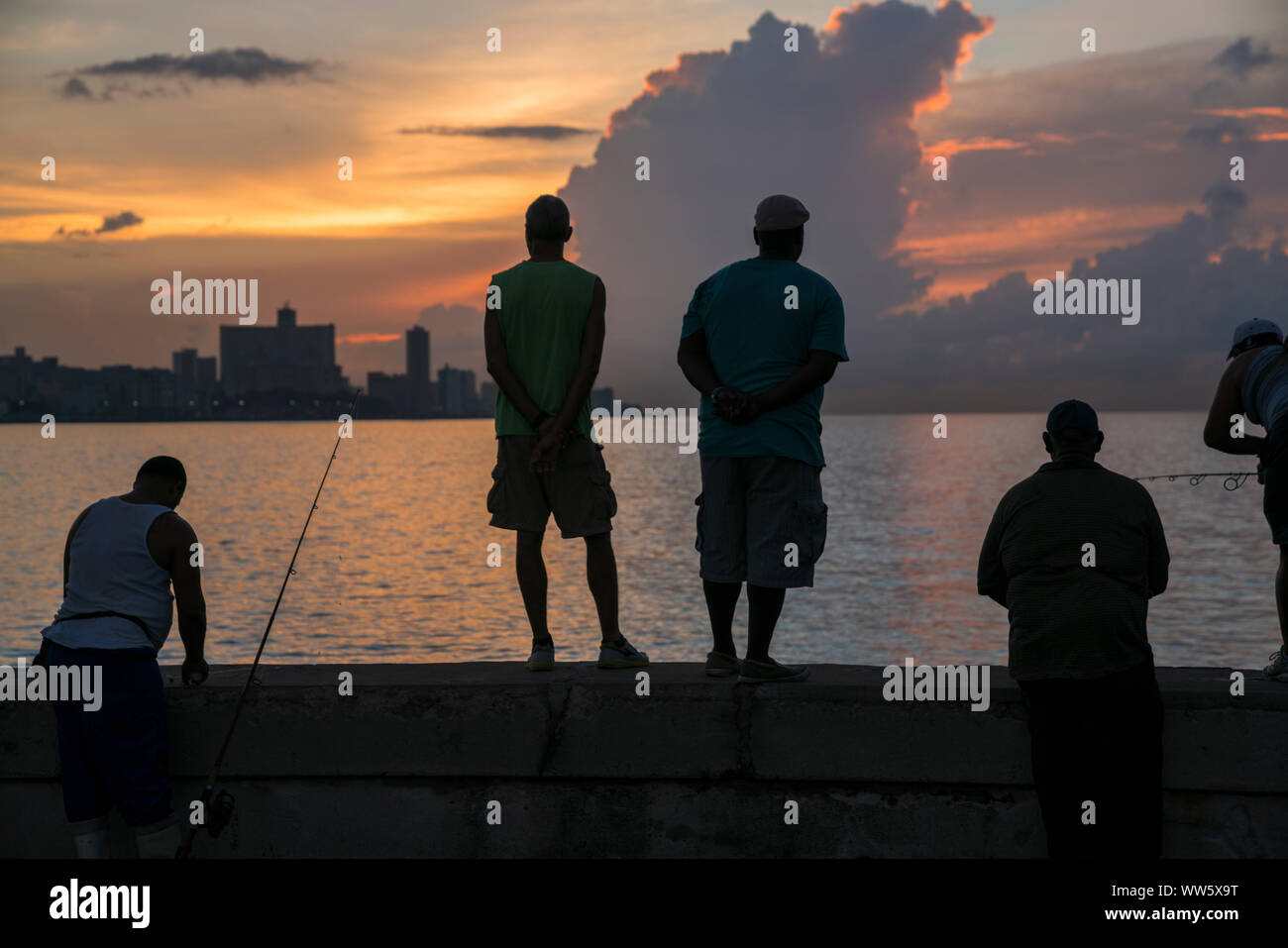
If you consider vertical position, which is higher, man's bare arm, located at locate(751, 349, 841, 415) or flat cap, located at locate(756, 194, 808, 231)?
flat cap, located at locate(756, 194, 808, 231)

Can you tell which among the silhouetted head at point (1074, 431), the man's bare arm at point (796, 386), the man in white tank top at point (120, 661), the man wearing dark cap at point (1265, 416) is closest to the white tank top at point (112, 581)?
the man in white tank top at point (120, 661)

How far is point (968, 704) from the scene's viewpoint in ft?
15.1

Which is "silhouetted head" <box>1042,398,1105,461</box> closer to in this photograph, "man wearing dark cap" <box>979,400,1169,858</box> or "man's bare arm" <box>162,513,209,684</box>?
"man wearing dark cap" <box>979,400,1169,858</box>

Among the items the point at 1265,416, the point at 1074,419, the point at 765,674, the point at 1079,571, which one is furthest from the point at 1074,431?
the point at 765,674

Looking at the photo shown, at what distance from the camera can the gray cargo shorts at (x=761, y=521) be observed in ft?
16.2

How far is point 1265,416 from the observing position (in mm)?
5270

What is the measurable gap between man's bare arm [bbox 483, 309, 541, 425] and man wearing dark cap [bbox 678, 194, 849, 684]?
2.21 ft

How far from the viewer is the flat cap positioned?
512cm

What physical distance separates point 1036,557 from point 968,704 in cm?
60

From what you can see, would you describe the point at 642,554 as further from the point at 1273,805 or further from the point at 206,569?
the point at 1273,805

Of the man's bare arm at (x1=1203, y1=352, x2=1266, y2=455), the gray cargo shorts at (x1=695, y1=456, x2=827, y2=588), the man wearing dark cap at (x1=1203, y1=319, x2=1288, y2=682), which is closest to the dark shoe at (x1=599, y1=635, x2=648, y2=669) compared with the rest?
the gray cargo shorts at (x1=695, y1=456, x2=827, y2=588)

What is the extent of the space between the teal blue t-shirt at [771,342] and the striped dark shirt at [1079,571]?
93cm

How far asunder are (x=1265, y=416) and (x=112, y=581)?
4.54 metres

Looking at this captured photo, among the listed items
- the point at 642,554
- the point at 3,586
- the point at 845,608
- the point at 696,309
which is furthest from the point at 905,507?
the point at 696,309
